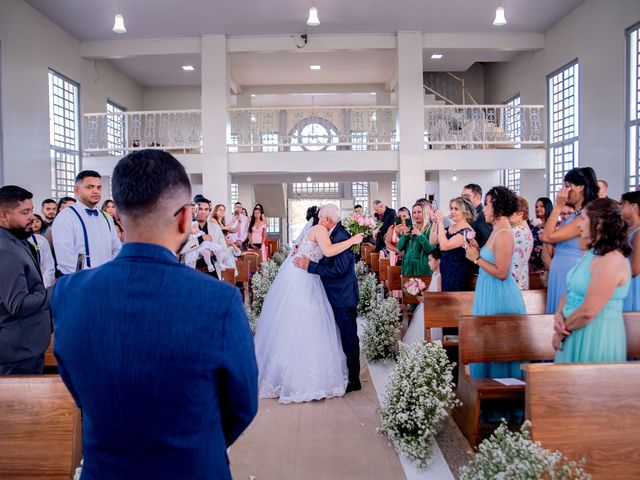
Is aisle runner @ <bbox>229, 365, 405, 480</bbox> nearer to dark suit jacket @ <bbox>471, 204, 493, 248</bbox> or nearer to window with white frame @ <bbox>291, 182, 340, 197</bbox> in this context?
dark suit jacket @ <bbox>471, 204, 493, 248</bbox>

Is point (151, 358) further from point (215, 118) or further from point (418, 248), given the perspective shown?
point (215, 118)

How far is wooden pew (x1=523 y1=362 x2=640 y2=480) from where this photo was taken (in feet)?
8.55

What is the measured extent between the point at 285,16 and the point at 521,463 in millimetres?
12408

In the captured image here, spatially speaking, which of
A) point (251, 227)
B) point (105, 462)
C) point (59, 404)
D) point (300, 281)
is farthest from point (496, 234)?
point (251, 227)

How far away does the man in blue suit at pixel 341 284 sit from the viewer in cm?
504

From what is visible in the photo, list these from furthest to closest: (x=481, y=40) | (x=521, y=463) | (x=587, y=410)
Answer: (x=481, y=40) → (x=587, y=410) → (x=521, y=463)

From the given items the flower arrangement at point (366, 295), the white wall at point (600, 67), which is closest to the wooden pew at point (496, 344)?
the flower arrangement at point (366, 295)

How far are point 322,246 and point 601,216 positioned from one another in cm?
245

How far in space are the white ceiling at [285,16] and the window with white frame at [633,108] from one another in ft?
7.06

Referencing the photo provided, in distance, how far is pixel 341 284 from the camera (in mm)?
5059

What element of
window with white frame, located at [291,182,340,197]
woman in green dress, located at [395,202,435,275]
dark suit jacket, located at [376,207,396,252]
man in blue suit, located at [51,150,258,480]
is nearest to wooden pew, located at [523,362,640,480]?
man in blue suit, located at [51,150,258,480]

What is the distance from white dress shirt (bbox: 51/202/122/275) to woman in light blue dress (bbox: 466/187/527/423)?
281cm

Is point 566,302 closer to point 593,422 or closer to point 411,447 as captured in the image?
point 593,422

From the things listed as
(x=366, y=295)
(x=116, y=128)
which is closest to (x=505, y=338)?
(x=366, y=295)
